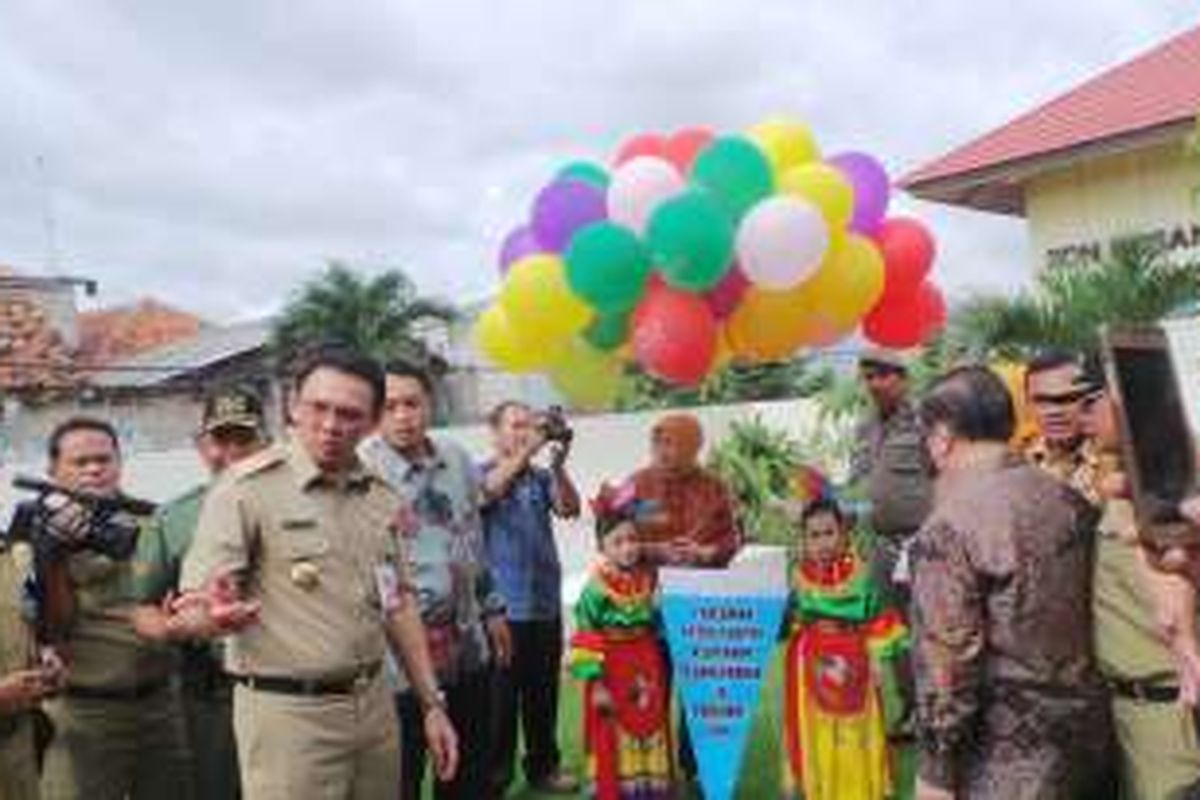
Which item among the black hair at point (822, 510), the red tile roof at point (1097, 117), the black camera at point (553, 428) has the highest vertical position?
the red tile roof at point (1097, 117)

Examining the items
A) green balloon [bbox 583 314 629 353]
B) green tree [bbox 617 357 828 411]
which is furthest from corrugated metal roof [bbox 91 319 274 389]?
green balloon [bbox 583 314 629 353]

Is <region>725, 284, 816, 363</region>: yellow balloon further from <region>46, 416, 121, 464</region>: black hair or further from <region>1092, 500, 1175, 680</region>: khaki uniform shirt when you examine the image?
<region>1092, 500, 1175, 680</region>: khaki uniform shirt

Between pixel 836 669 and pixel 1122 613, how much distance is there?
7.98 feet

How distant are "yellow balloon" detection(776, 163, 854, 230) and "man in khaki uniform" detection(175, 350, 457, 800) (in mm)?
2360

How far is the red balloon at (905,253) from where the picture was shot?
609 cm

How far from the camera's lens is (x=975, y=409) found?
11.3 ft

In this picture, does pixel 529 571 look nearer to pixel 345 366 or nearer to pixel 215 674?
pixel 215 674

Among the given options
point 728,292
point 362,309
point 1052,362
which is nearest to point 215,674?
point 728,292

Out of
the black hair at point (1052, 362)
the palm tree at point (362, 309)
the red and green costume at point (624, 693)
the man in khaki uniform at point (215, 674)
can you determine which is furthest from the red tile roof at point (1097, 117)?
the palm tree at point (362, 309)

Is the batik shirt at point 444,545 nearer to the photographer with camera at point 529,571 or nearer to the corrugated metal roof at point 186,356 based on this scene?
the photographer with camera at point 529,571

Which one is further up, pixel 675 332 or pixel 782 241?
pixel 782 241

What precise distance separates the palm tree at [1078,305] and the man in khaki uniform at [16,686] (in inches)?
252

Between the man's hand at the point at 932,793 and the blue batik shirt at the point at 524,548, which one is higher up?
the blue batik shirt at the point at 524,548

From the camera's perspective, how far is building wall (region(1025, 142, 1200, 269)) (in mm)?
12734
